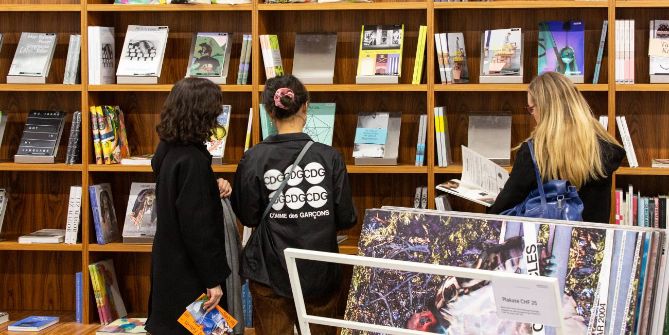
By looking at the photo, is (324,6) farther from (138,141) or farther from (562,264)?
(562,264)

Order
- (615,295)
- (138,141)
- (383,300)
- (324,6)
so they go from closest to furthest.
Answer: (615,295), (383,300), (324,6), (138,141)

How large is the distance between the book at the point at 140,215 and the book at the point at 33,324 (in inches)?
22.9

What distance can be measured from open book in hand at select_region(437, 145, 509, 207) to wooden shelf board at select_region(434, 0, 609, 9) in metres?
0.83

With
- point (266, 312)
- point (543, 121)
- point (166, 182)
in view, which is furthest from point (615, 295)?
point (166, 182)

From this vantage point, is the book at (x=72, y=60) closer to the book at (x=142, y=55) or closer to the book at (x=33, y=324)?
the book at (x=142, y=55)

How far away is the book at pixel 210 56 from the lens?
426 centimetres

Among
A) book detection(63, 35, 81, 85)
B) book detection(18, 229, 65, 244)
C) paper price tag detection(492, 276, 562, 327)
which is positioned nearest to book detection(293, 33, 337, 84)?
book detection(63, 35, 81, 85)

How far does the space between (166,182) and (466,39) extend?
198 cm

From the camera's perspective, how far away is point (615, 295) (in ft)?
5.79

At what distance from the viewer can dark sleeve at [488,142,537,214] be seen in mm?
2848

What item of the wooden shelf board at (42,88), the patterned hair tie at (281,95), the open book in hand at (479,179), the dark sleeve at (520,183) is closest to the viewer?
the dark sleeve at (520,183)

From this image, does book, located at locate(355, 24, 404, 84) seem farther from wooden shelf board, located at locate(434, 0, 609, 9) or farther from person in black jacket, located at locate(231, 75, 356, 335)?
person in black jacket, located at locate(231, 75, 356, 335)

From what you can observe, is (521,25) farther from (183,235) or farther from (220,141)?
(183,235)

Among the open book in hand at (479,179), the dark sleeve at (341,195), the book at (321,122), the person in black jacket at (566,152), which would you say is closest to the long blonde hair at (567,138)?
the person in black jacket at (566,152)
